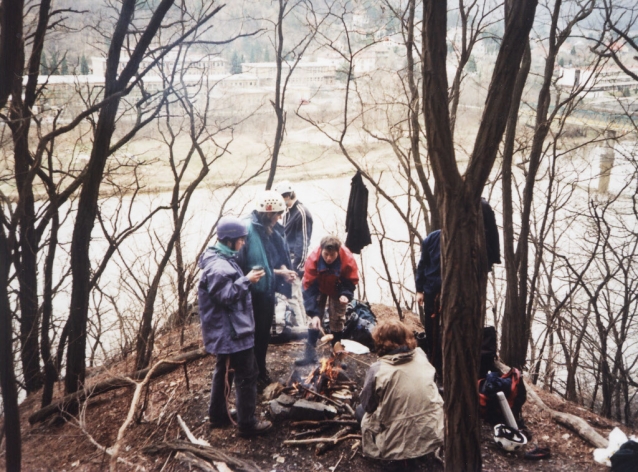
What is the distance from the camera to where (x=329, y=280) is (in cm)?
549

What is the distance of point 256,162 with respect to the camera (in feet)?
39.7

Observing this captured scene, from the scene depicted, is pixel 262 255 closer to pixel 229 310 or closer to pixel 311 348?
pixel 229 310

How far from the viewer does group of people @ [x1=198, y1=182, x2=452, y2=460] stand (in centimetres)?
361

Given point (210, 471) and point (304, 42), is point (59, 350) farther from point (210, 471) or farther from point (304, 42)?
point (304, 42)

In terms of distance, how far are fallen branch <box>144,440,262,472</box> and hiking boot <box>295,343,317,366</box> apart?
1786 mm

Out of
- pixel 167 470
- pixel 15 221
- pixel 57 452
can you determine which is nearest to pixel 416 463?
pixel 167 470

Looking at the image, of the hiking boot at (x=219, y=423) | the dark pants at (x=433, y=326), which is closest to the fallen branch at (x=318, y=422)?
the hiking boot at (x=219, y=423)

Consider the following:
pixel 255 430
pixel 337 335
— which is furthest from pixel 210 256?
pixel 337 335

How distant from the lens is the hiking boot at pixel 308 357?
5.80m

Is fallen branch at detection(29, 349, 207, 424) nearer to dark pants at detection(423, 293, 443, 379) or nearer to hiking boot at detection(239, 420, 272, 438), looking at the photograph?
hiking boot at detection(239, 420, 272, 438)

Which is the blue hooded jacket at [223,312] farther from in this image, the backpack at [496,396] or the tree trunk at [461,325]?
the backpack at [496,396]

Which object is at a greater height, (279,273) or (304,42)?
(304,42)

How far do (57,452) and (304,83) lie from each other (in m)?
8.89

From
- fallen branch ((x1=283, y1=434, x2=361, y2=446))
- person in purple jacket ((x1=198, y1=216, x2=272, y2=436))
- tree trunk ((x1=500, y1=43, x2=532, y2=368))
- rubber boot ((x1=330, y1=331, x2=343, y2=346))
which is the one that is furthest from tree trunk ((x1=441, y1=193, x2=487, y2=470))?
tree trunk ((x1=500, y1=43, x2=532, y2=368))
